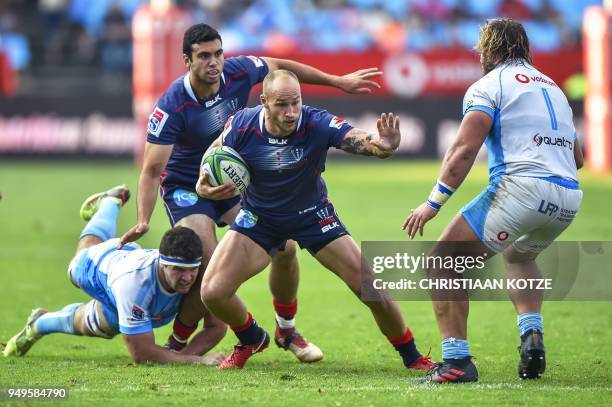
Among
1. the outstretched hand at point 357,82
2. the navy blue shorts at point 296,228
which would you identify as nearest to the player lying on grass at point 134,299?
the navy blue shorts at point 296,228

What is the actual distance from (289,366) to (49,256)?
691 centimetres

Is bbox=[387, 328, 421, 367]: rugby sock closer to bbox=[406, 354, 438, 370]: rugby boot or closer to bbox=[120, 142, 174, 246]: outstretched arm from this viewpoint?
bbox=[406, 354, 438, 370]: rugby boot

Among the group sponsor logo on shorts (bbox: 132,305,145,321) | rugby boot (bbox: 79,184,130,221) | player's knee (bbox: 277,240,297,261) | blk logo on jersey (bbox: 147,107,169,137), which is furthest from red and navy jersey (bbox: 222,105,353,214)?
rugby boot (bbox: 79,184,130,221)

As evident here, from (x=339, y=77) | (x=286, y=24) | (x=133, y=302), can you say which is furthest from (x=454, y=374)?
(x=286, y=24)

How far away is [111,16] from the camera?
99.6 feet

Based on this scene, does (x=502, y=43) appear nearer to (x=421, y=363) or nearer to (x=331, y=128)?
(x=331, y=128)

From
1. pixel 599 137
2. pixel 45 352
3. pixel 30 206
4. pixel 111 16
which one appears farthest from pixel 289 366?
pixel 111 16

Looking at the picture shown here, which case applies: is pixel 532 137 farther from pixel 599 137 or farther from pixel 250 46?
pixel 250 46

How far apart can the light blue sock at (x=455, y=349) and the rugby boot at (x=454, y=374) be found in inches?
2.4

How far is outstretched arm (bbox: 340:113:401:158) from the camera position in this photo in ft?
23.6

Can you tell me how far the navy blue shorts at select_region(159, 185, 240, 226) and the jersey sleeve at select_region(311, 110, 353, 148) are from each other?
1604mm

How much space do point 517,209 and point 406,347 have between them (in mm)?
1463

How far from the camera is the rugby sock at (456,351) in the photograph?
720cm

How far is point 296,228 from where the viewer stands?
7.90m
